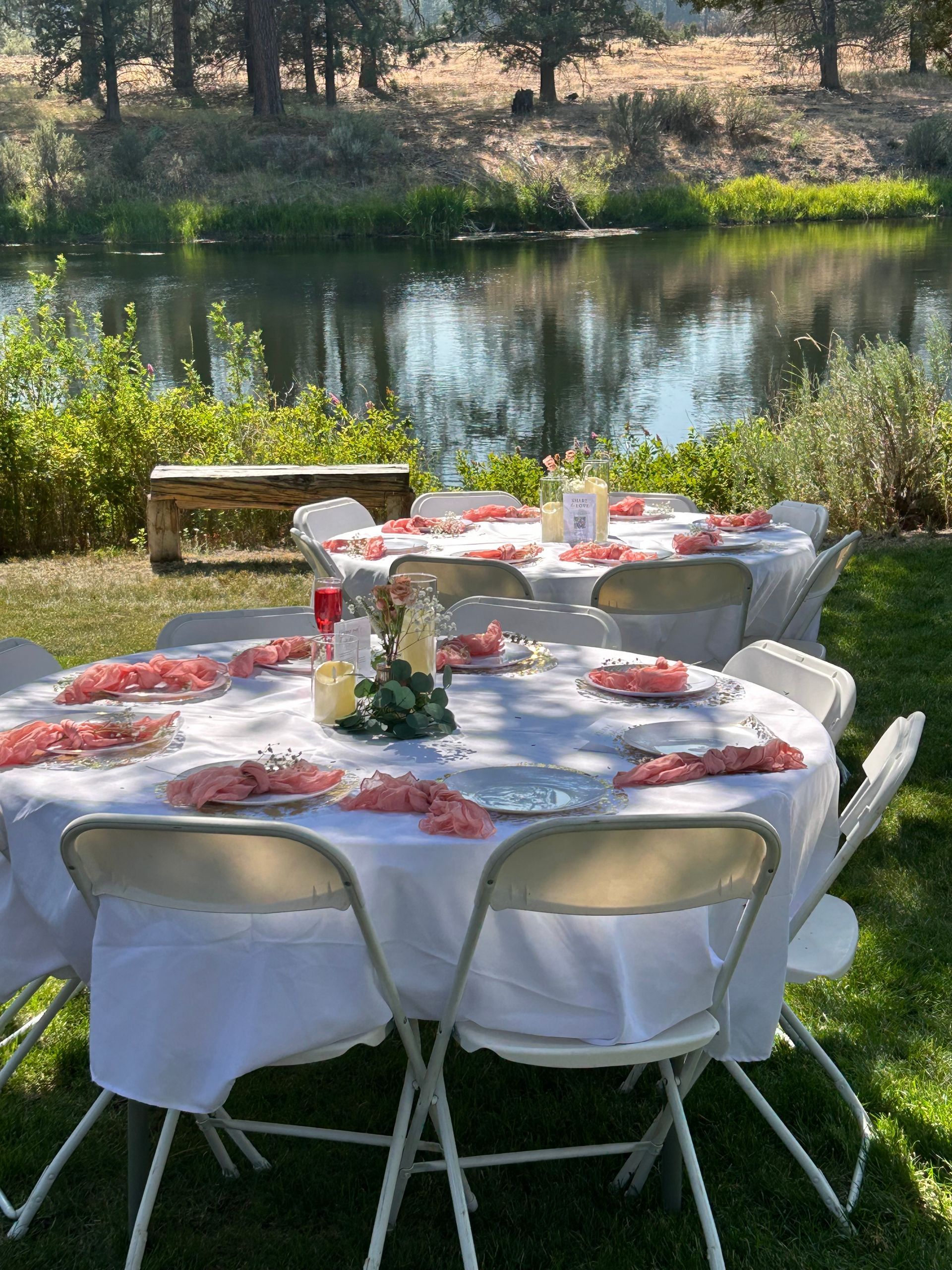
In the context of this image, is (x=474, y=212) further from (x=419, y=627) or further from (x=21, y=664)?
(x=419, y=627)

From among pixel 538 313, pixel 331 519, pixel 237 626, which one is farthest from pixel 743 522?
pixel 538 313

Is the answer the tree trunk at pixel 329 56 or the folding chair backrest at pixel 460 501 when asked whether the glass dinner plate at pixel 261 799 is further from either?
the tree trunk at pixel 329 56

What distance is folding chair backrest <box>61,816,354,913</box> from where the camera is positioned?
1.63m

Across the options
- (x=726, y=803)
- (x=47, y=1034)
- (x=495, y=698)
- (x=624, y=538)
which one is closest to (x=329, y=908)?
(x=726, y=803)

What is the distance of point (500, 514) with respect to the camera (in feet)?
15.3

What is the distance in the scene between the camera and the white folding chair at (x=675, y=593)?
3.69m

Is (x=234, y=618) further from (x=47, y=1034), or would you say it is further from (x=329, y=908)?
(x=329, y=908)

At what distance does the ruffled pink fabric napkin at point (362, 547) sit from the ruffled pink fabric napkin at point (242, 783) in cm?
204

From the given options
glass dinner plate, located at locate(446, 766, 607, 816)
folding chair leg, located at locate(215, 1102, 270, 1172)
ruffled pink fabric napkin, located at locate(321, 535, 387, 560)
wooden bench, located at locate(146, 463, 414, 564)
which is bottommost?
folding chair leg, located at locate(215, 1102, 270, 1172)

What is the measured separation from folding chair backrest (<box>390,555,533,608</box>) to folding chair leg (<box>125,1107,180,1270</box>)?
6.68 ft

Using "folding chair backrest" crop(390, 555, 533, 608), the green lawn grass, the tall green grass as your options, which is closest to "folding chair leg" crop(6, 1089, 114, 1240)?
the green lawn grass

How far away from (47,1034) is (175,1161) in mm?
A: 630

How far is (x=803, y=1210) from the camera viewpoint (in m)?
2.15

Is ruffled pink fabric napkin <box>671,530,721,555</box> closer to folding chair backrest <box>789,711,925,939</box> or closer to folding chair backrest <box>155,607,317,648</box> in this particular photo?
folding chair backrest <box>155,607,317,648</box>
